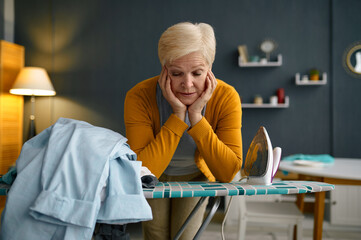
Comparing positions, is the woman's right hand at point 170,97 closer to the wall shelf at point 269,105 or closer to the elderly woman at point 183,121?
the elderly woman at point 183,121

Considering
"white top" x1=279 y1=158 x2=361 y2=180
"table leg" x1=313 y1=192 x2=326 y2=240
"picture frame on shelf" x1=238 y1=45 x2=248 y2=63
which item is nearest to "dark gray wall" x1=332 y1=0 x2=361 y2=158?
"picture frame on shelf" x1=238 y1=45 x2=248 y2=63

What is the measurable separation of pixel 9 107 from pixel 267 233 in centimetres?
325

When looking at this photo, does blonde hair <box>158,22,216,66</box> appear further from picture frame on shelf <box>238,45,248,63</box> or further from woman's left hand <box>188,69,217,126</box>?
picture frame on shelf <box>238,45,248,63</box>

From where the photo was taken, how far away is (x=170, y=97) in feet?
3.81

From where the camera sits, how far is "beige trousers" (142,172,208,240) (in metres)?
1.23

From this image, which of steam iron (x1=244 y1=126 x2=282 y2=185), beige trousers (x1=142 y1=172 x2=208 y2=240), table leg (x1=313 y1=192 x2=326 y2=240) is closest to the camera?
steam iron (x1=244 y1=126 x2=282 y2=185)

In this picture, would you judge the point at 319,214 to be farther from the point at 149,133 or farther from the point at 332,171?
the point at 149,133

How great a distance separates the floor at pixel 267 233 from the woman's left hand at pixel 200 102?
1848mm

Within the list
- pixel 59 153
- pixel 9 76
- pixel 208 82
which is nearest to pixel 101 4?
pixel 9 76

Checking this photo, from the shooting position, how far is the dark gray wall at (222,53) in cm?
366

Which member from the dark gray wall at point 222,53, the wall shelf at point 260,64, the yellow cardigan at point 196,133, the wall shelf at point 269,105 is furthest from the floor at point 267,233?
the wall shelf at point 260,64

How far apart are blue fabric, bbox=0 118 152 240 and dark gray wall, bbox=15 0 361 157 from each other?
315 cm

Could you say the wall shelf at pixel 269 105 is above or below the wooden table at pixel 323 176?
above

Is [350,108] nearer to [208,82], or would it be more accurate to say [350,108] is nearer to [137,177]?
[208,82]
